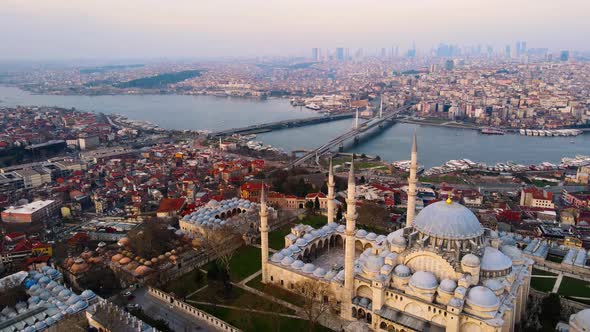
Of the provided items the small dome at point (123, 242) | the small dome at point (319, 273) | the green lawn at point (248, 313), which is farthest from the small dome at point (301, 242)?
the small dome at point (123, 242)

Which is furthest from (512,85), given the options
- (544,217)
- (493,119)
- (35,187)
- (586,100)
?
(35,187)

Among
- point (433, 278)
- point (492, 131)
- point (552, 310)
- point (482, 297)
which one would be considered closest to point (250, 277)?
point (433, 278)

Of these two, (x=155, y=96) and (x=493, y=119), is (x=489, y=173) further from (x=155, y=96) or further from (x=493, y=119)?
(x=155, y=96)

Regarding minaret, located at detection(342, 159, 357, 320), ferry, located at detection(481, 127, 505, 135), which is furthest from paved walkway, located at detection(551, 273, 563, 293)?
ferry, located at detection(481, 127, 505, 135)

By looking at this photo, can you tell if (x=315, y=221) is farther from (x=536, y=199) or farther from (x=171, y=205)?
(x=536, y=199)

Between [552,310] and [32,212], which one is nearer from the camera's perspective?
[552,310]
